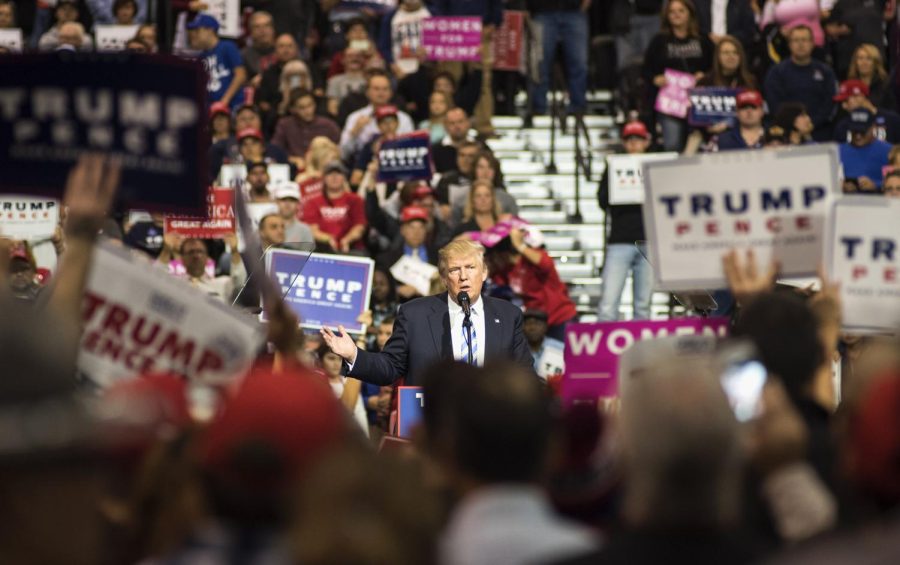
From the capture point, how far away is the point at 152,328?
5.57 metres

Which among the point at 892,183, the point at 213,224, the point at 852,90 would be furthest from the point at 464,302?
the point at 852,90

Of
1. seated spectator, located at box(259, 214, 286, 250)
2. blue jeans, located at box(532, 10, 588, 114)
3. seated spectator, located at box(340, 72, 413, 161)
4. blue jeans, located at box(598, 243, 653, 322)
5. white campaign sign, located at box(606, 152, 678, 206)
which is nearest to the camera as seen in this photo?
seated spectator, located at box(259, 214, 286, 250)

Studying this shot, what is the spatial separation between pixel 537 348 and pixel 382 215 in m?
2.85

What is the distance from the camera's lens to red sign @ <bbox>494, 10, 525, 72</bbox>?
65.6 feet

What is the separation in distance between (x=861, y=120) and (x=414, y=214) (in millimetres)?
4419

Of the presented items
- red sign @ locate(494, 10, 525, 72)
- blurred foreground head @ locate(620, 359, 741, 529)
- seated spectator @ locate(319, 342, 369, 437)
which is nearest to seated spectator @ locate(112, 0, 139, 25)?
red sign @ locate(494, 10, 525, 72)

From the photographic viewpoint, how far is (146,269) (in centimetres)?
565

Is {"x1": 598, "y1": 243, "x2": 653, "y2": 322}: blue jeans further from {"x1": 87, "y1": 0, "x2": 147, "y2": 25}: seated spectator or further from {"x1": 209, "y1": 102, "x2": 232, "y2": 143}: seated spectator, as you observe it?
{"x1": 87, "y1": 0, "x2": 147, "y2": 25}: seated spectator

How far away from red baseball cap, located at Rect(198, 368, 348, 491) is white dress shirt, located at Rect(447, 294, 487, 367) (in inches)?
247

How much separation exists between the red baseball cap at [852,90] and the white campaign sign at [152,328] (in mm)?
13043

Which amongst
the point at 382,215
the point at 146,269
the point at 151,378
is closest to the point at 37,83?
the point at 146,269

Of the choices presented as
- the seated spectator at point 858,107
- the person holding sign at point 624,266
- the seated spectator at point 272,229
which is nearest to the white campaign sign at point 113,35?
the seated spectator at point 272,229

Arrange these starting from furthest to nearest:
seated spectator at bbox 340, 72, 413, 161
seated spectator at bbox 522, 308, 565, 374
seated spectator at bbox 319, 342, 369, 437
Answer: seated spectator at bbox 340, 72, 413, 161 → seated spectator at bbox 522, 308, 565, 374 → seated spectator at bbox 319, 342, 369, 437

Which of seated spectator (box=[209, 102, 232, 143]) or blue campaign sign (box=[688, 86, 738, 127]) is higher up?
blue campaign sign (box=[688, 86, 738, 127])
